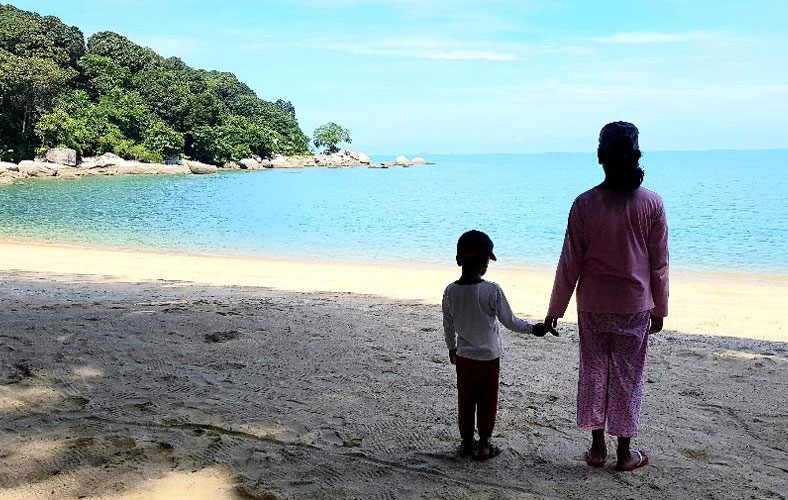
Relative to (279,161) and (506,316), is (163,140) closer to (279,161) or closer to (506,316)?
(279,161)

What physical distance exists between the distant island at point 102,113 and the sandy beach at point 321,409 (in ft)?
172

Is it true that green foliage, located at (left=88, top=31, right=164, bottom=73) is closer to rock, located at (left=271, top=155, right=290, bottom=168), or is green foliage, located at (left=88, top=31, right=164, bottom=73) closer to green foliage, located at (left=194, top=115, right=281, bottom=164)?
green foliage, located at (left=194, top=115, right=281, bottom=164)

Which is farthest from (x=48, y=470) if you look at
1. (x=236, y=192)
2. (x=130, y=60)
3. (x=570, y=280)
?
(x=130, y=60)

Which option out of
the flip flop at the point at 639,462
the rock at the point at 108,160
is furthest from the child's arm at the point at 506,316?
the rock at the point at 108,160

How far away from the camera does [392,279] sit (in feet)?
45.1

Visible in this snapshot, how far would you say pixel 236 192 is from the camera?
4716 centimetres

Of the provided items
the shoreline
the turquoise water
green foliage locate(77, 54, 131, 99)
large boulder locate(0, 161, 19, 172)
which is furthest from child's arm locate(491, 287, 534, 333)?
green foliage locate(77, 54, 131, 99)

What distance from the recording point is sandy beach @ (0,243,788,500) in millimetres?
3113

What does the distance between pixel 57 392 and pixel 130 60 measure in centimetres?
8548

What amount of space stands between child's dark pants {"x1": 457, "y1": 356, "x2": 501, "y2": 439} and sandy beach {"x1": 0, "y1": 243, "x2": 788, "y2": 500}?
0.20 metres

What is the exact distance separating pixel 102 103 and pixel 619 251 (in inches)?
2852

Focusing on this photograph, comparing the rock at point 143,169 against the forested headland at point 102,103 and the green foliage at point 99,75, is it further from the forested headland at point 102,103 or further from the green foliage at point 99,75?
the green foliage at point 99,75

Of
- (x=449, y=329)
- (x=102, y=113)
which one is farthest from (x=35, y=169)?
(x=449, y=329)

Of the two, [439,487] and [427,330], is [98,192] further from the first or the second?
[439,487]
